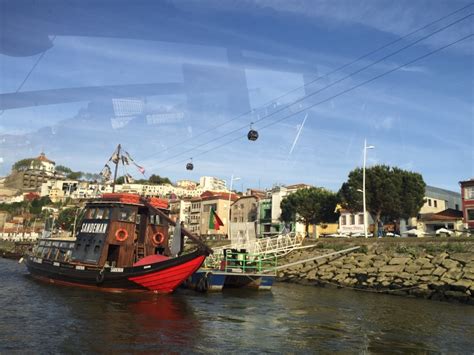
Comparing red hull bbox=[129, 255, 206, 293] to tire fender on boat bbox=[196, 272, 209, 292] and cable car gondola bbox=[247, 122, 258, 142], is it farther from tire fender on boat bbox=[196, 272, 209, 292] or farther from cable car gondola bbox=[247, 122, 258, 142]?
cable car gondola bbox=[247, 122, 258, 142]

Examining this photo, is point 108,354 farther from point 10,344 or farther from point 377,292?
point 377,292

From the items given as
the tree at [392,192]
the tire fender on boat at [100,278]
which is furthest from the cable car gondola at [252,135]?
the tree at [392,192]

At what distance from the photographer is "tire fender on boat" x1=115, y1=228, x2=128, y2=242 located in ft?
98.3

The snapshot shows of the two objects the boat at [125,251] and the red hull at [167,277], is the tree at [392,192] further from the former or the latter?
the red hull at [167,277]

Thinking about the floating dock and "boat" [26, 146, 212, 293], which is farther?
the floating dock

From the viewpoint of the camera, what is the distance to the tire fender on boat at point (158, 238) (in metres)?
32.0

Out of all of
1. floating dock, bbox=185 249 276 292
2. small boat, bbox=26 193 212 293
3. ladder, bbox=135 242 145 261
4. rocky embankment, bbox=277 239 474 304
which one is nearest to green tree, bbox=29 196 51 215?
small boat, bbox=26 193 212 293

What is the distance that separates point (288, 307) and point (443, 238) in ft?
67.1

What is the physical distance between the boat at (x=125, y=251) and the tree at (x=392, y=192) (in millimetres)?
35464

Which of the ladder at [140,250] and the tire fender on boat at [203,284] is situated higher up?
the ladder at [140,250]

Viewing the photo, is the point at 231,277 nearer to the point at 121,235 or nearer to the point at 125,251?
the point at 125,251

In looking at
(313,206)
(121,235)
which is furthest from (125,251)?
(313,206)

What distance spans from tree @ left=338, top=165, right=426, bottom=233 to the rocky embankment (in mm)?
15973

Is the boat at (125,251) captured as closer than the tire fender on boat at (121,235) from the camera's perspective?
Yes
